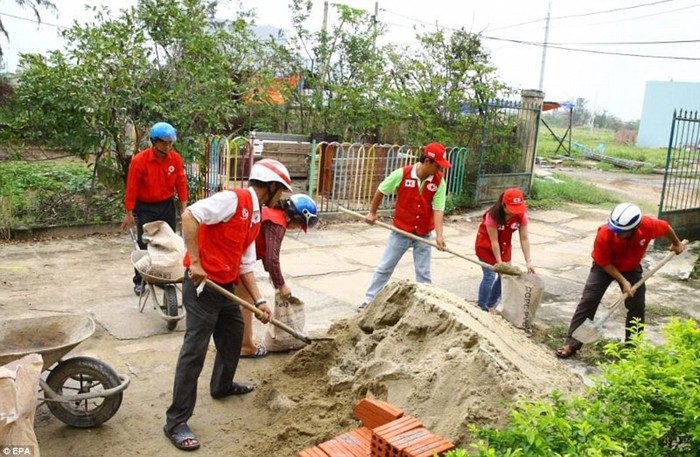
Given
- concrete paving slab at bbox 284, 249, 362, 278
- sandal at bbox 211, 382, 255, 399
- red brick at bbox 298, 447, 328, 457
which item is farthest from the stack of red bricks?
concrete paving slab at bbox 284, 249, 362, 278

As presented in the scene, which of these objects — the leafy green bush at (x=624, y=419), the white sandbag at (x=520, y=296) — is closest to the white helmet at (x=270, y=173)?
the leafy green bush at (x=624, y=419)

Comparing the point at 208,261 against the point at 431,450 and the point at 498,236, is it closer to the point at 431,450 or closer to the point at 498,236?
the point at 431,450

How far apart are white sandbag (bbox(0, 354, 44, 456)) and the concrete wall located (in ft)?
134

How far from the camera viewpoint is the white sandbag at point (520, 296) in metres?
5.57

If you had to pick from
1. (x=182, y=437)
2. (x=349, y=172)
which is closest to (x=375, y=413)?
(x=182, y=437)

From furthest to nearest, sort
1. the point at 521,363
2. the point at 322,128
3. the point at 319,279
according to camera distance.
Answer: the point at 322,128, the point at 319,279, the point at 521,363

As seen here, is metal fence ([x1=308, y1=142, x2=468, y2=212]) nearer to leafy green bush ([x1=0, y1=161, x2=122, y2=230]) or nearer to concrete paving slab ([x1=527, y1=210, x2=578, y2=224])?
concrete paving slab ([x1=527, y1=210, x2=578, y2=224])

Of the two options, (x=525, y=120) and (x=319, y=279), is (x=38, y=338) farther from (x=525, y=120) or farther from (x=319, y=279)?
(x=525, y=120)

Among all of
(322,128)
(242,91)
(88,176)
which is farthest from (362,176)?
(88,176)

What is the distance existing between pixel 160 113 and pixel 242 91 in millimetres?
1949

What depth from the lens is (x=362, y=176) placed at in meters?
11.3

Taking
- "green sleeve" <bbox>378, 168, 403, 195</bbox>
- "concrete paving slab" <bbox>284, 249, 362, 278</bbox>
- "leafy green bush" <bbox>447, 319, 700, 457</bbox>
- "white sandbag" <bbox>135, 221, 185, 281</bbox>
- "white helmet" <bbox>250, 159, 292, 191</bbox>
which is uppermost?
"white helmet" <bbox>250, 159, 292, 191</bbox>

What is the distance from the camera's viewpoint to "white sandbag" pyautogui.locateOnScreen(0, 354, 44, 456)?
8.80 ft

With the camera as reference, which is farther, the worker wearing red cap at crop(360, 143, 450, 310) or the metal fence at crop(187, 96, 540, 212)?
the metal fence at crop(187, 96, 540, 212)
